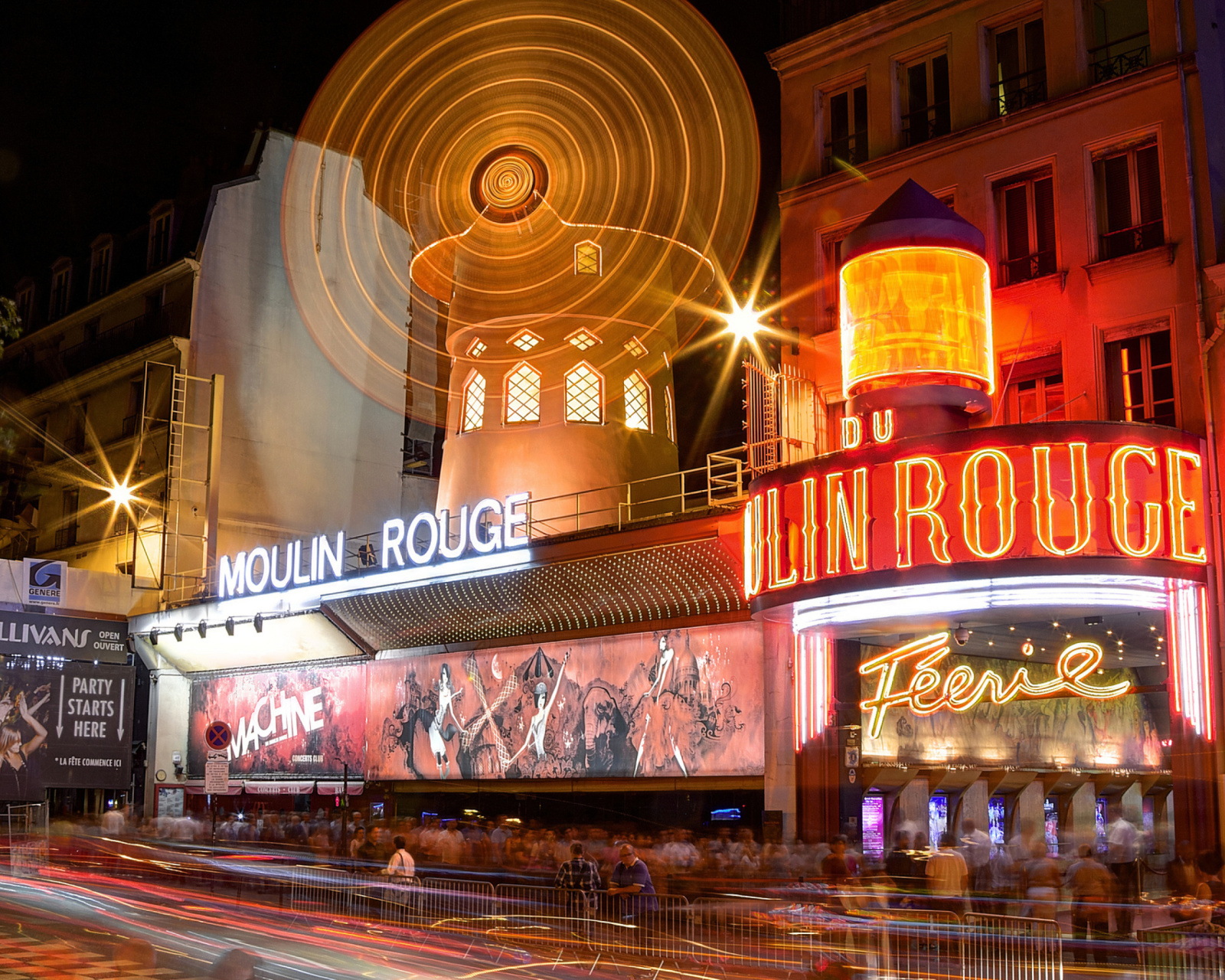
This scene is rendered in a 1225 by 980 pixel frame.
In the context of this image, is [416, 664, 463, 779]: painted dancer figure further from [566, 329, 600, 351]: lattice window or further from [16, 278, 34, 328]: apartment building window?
[16, 278, 34, 328]: apartment building window

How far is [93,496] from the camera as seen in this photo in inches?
1623

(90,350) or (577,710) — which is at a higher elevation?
(90,350)

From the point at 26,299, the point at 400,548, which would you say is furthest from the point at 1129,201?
the point at 26,299

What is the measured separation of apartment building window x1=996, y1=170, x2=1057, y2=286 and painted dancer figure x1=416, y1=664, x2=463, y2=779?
44.3 ft

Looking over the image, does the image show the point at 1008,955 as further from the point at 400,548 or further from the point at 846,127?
the point at 400,548

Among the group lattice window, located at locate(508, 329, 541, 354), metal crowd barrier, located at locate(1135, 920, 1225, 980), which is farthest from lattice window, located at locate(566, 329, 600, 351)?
metal crowd barrier, located at locate(1135, 920, 1225, 980)

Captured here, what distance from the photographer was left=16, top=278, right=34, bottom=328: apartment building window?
48906 millimetres

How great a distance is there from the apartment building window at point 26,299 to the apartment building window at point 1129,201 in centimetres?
4027

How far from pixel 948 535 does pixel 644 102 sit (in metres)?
16.8

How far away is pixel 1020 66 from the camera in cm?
1995

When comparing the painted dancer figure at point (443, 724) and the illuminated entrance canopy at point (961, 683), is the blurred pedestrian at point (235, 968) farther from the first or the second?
the painted dancer figure at point (443, 724)

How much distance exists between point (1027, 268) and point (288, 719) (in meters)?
20.1

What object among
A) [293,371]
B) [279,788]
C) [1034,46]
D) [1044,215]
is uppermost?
[293,371]

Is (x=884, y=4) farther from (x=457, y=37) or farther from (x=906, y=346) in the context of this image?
(x=457, y=37)
